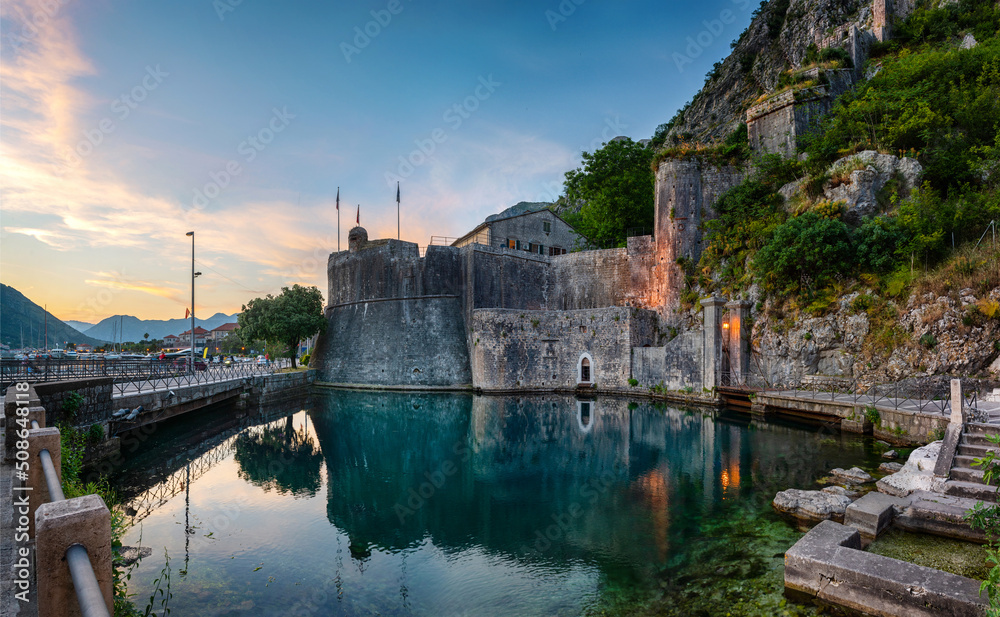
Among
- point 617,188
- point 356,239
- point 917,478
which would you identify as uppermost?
point 617,188

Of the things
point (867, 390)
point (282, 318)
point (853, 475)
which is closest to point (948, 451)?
point (853, 475)

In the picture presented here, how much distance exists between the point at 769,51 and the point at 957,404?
33849 millimetres

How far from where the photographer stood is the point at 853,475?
9.58 metres

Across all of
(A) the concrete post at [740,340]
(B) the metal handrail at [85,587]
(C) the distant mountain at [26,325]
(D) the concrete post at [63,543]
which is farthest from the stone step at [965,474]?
(C) the distant mountain at [26,325]

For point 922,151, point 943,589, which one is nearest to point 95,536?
point 943,589

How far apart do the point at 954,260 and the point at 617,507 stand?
14630 millimetres

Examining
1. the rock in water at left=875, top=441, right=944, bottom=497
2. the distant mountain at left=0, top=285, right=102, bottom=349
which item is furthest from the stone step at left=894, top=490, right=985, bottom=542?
the distant mountain at left=0, top=285, right=102, bottom=349

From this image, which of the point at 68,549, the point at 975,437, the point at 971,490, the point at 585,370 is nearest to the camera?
the point at 68,549

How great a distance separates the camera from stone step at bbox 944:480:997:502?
6.89 meters

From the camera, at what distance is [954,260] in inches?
597

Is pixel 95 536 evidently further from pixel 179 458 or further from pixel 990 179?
pixel 990 179

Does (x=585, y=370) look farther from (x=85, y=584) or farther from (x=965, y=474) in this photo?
(x=85, y=584)

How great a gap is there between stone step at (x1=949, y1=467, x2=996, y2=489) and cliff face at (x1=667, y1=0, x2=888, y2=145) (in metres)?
26.0

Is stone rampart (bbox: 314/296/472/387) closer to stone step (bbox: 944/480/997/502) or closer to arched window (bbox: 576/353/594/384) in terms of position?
arched window (bbox: 576/353/594/384)
